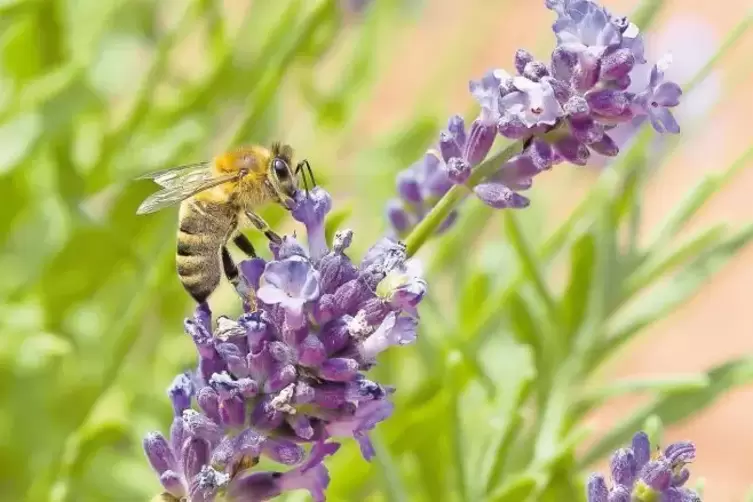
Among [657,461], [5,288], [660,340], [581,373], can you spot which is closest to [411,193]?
[657,461]

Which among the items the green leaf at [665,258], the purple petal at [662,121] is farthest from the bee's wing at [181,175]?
the green leaf at [665,258]

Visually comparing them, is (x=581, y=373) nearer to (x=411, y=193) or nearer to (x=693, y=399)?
(x=693, y=399)

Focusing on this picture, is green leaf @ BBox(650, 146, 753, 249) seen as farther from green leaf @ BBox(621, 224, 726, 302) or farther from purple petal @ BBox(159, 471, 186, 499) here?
purple petal @ BBox(159, 471, 186, 499)

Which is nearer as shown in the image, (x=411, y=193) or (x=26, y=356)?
(x=411, y=193)

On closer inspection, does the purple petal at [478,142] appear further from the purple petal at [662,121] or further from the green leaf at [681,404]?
the green leaf at [681,404]

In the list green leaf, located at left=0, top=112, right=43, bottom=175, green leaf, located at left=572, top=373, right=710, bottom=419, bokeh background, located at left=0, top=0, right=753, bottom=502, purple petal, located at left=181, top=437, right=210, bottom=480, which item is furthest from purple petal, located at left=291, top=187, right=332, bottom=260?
green leaf, located at left=0, top=112, right=43, bottom=175

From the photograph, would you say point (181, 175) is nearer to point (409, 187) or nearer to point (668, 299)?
point (409, 187)

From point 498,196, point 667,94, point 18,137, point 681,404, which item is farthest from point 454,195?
point 18,137
